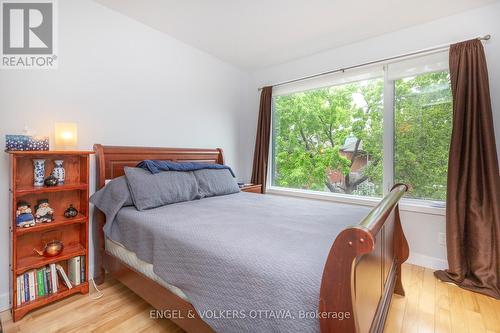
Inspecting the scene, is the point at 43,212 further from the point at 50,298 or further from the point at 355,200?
the point at 355,200

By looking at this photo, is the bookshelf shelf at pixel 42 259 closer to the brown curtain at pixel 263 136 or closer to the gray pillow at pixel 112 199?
the gray pillow at pixel 112 199

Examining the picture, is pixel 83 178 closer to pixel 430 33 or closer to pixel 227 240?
pixel 227 240

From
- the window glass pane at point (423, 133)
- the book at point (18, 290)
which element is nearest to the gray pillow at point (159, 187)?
the book at point (18, 290)

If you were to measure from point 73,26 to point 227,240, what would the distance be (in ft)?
7.45

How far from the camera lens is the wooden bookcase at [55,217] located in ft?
5.29

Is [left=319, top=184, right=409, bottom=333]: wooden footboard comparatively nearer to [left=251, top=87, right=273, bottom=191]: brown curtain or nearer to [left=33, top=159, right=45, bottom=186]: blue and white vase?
[left=33, top=159, right=45, bottom=186]: blue and white vase

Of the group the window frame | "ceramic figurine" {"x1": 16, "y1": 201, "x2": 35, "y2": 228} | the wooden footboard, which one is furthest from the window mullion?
"ceramic figurine" {"x1": 16, "y1": 201, "x2": 35, "y2": 228}

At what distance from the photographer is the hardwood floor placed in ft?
5.21

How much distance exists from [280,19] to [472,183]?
234 centimetres

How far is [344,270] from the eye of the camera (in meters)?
0.79

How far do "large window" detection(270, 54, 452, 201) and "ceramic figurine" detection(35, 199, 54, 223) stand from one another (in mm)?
2729

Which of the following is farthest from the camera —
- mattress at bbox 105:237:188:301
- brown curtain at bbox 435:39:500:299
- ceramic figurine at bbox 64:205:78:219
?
brown curtain at bbox 435:39:500:299

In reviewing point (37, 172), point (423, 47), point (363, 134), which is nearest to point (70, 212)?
point (37, 172)

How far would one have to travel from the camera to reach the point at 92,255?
7.30 ft
